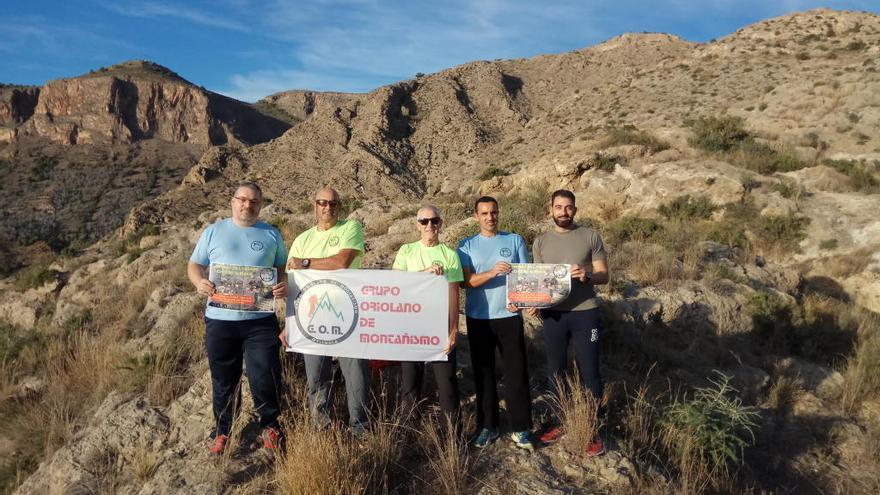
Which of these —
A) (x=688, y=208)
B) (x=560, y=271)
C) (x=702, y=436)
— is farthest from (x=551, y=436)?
(x=688, y=208)

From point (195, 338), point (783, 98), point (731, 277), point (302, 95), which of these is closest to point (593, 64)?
point (783, 98)

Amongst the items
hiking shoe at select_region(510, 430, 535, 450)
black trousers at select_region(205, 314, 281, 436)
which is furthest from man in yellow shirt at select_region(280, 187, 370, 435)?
hiking shoe at select_region(510, 430, 535, 450)

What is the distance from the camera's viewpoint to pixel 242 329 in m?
3.55

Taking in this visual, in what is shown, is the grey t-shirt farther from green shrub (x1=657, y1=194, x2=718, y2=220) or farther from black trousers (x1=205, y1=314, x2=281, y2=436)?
green shrub (x1=657, y1=194, x2=718, y2=220)

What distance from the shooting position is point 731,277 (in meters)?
7.75

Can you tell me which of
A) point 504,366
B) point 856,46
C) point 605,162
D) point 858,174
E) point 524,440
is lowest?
point 524,440

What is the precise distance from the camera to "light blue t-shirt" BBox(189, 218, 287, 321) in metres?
3.53

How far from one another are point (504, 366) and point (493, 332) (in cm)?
26

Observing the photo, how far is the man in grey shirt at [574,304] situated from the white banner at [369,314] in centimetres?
74

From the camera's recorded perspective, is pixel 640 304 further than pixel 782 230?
No

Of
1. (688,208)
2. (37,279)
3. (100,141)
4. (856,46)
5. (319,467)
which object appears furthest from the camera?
(100,141)

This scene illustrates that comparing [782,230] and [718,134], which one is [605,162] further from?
[782,230]

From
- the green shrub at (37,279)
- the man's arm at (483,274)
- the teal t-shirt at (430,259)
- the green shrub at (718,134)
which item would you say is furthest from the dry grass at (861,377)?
the green shrub at (37,279)

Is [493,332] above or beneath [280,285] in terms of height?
beneath
